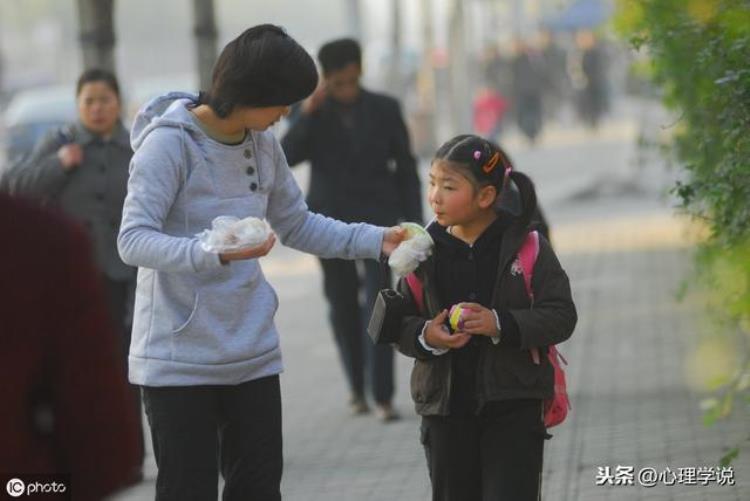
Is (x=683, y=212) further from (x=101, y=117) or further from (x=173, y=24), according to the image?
(x=173, y=24)

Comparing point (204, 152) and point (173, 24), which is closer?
point (204, 152)

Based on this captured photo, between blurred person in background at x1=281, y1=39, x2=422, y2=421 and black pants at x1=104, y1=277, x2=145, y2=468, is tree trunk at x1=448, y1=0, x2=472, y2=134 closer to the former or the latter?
blurred person in background at x1=281, y1=39, x2=422, y2=421

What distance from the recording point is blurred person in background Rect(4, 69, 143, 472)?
7.89m

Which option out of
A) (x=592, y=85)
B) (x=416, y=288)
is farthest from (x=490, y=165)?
(x=592, y=85)

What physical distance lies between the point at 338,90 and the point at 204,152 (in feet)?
14.6

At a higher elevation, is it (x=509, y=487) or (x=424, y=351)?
(x=424, y=351)

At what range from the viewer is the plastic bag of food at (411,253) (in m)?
4.93

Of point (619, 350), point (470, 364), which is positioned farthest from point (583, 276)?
point (470, 364)

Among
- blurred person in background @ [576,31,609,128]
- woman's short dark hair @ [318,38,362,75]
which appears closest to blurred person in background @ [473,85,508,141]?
blurred person in background @ [576,31,609,128]

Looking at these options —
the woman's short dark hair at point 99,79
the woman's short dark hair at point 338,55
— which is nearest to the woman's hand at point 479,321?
the woman's short dark hair at point 99,79

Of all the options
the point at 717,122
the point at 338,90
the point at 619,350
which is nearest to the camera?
the point at 717,122

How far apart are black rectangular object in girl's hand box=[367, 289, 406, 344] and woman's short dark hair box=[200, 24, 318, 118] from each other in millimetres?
Result: 588

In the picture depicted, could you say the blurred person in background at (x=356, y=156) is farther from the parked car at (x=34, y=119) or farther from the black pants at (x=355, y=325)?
the parked car at (x=34, y=119)

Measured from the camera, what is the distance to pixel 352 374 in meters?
A: 9.75
